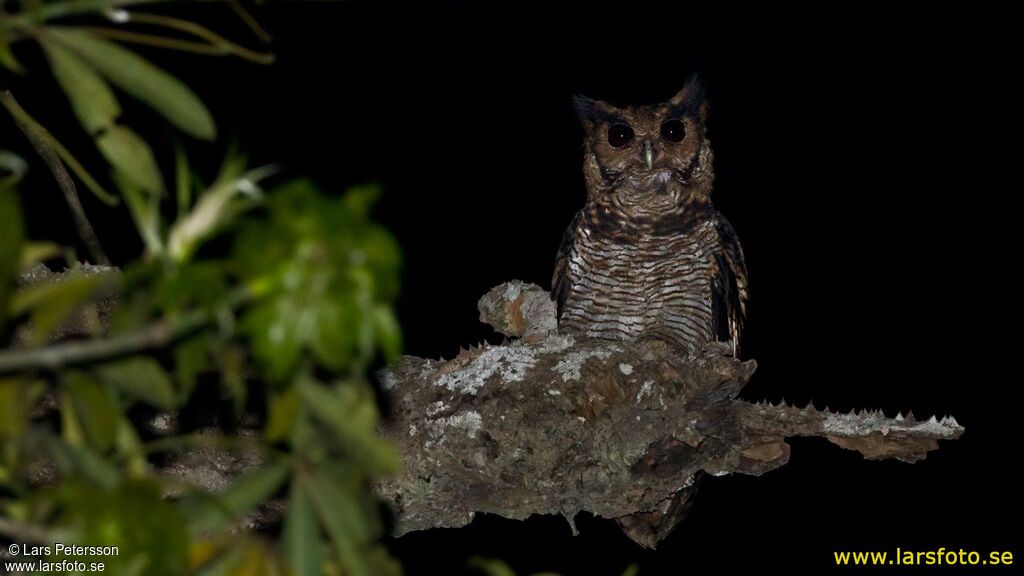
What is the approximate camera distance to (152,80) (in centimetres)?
53

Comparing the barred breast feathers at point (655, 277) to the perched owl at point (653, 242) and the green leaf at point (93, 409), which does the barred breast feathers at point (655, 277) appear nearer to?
the perched owl at point (653, 242)

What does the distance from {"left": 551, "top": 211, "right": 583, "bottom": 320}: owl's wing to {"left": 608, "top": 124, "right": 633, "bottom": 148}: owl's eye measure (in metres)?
0.27

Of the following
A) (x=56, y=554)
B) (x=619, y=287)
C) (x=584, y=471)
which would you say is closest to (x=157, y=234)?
(x=56, y=554)

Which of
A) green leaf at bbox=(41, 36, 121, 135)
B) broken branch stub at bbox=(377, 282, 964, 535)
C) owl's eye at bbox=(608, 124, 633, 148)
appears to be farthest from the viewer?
owl's eye at bbox=(608, 124, 633, 148)

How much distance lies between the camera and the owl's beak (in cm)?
305

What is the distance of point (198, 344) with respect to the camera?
495 mm

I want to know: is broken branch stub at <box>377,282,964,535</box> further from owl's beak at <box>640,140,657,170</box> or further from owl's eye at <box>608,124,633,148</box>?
owl's eye at <box>608,124,633,148</box>

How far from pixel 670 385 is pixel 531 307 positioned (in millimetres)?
732

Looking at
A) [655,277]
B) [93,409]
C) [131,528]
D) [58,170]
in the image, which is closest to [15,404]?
[93,409]

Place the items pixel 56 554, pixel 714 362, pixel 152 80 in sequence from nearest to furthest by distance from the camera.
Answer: pixel 56 554
pixel 152 80
pixel 714 362

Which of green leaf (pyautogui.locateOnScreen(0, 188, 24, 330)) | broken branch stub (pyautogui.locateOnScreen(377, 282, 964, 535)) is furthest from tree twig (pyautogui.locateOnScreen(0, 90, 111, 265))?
broken branch stub (pyautogui.locateOnScreen(377, 282, 964, 535))

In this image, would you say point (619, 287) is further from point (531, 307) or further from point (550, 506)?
point (550, 506)

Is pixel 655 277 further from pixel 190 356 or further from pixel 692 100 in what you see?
pixel 190 356

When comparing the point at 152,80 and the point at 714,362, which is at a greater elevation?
the point at 152,80
